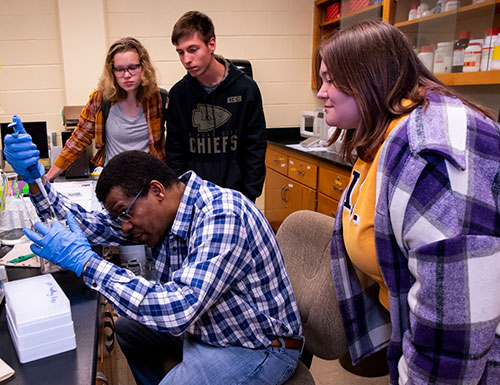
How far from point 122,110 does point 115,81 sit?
0.15 m

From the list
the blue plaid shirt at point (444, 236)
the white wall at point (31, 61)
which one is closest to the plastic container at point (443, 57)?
the blue plaid shirt at point (444, 236)

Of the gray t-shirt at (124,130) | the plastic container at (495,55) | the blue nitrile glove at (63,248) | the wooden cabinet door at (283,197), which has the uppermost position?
the plastic container at (495,55)

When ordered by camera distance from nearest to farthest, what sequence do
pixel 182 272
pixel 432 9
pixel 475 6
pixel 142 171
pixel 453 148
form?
1. pixel 453 148
2. pixel 182 272
3. pixel 142 171
4. pixel 475 6
5. pixel 432 9

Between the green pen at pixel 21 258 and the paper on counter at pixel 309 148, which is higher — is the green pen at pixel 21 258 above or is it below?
below

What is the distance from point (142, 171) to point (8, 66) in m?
3.08

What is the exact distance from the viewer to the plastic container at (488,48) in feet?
7.48

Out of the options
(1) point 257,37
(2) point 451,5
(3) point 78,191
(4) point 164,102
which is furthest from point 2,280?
(1) point 257,37

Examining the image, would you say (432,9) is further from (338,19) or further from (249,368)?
(249,368)

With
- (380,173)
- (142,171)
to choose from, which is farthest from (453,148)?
(142,171)

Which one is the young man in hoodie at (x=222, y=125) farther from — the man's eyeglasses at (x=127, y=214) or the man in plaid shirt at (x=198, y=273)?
the man's eyeglasses at (x=127, y=214)

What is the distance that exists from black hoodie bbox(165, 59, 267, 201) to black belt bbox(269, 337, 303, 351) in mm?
1122

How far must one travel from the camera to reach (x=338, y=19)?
143 inches

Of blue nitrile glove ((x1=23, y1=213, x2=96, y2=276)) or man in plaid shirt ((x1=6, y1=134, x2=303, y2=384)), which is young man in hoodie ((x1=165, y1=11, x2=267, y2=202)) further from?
blue nitrile glove ((x1=23, y1=213, x2=96, y2=276))

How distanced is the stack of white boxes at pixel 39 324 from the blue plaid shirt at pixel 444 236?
699 millimetres
